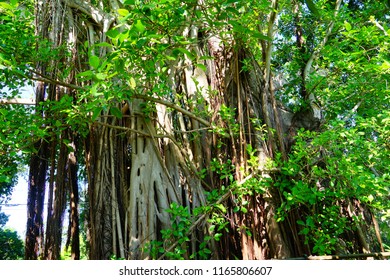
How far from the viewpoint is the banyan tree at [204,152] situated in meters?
2.08

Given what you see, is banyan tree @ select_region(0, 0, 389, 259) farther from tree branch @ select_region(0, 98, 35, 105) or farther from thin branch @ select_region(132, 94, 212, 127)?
tree branch @ select_region(0, 98, 35, 105)

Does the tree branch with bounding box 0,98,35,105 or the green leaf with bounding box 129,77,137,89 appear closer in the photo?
the green leaf with bounding box 129,77,137,89

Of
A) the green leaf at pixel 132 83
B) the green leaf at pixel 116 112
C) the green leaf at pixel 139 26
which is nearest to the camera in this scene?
the green leaf at pixel 139 26

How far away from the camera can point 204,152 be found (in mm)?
2607

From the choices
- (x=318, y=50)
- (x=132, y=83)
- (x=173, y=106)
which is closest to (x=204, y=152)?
(x=173, y=106)

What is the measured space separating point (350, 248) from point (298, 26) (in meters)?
2.27

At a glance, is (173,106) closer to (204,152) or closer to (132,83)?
(132,83)

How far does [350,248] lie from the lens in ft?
7.81

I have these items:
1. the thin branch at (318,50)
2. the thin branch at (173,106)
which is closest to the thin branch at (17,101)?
the thin branch at (173,106)

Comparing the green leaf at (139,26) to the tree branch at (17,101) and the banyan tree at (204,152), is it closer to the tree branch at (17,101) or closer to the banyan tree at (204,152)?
the banyan tree at (204,152)

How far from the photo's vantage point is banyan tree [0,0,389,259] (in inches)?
81.7

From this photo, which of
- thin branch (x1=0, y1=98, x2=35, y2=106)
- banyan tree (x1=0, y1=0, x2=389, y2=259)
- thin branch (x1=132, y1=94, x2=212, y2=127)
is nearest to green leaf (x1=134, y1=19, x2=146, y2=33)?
banyan tree (x1=0, y1=0, x2=389, y2=259)
